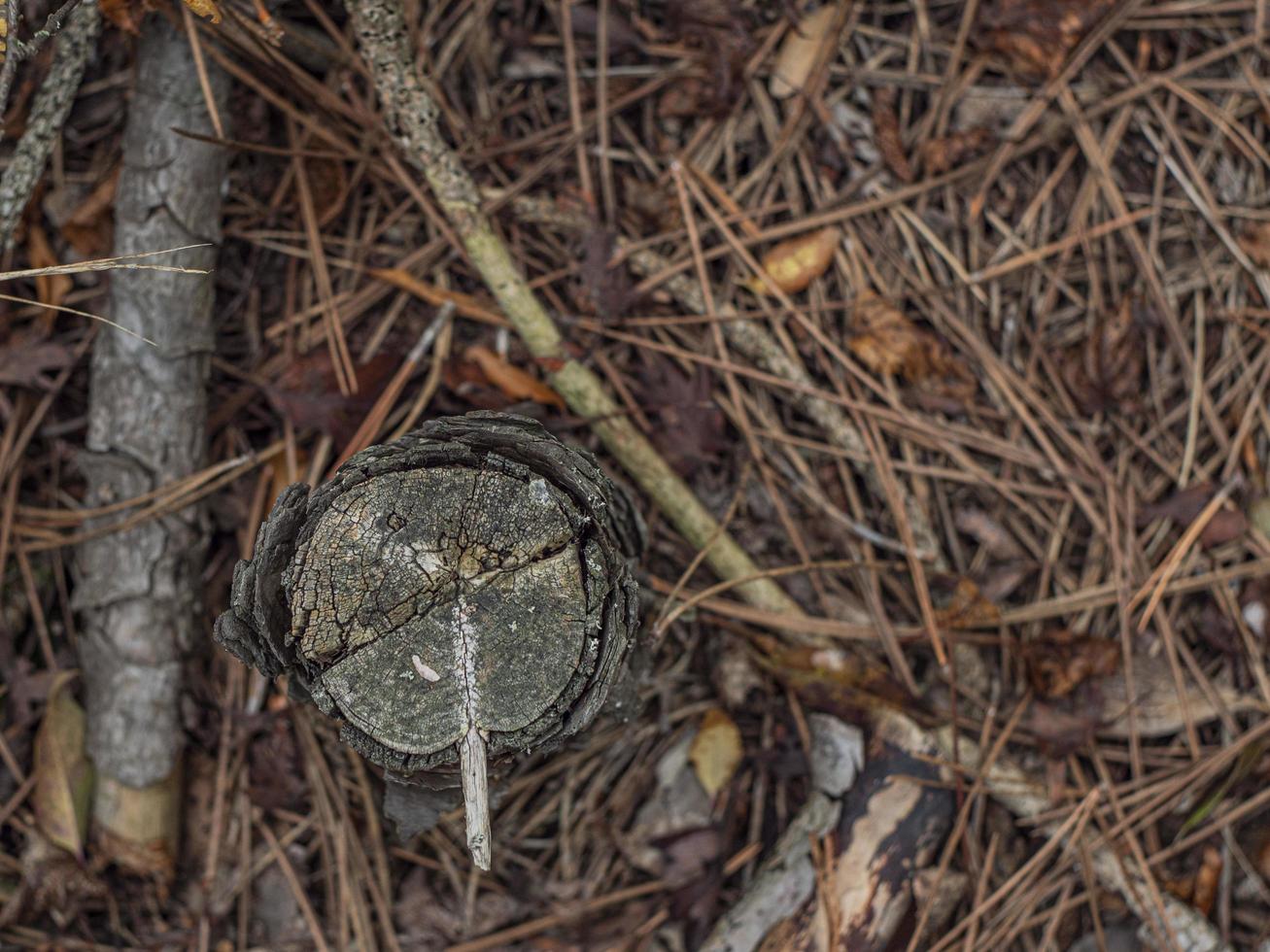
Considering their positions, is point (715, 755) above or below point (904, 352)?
below

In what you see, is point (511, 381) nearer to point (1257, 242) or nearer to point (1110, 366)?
point (1110, 366)

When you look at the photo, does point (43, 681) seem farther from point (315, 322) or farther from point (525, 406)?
point (525, 406)

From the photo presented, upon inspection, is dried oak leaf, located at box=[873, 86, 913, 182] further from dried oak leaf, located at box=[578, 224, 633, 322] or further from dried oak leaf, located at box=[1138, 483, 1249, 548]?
dried oak leaf, located at box=[1138, 483, 1249, 548]

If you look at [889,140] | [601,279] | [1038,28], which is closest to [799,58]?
[889,140]

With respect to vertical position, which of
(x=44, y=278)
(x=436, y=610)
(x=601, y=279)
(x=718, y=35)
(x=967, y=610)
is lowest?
(x=967, y=610)

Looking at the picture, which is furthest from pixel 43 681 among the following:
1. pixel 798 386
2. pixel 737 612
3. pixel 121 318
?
pixel 798 386

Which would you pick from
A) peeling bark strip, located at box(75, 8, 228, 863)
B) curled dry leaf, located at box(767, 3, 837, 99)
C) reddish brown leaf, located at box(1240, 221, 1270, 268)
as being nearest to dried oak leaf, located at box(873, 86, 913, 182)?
curled dry leaf, located at box(767, 3, 837, 99)
